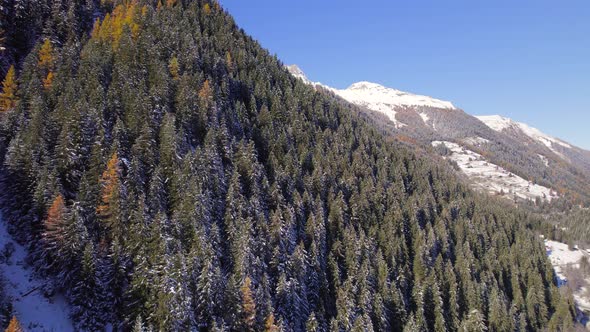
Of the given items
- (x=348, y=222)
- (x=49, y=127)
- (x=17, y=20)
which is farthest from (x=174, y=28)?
(x=348, y=222)

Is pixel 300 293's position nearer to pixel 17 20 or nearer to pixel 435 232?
pixel 435 232

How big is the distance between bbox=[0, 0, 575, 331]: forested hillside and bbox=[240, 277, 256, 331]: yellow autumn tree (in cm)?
15

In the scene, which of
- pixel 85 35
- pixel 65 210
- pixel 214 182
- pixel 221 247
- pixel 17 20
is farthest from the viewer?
pixel 85 35

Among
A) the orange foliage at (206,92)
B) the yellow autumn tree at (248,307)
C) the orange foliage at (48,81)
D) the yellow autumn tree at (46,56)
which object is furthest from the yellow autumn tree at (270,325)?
the yellow autumn tree at (46,56)

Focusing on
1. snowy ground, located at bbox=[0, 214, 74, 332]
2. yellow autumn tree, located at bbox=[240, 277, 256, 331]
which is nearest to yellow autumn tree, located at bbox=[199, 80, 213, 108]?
yellow autumn tree, located at bbox=[240, 277, 256, 331]

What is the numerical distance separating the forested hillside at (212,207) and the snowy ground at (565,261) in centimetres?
2071

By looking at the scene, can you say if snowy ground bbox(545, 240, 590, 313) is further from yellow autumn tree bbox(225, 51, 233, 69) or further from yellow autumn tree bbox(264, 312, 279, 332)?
yellow autumn tree bbox(225, 51, 233, 69)

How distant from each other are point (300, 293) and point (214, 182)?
2215 centimetres

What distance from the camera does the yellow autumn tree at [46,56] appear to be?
240 feet

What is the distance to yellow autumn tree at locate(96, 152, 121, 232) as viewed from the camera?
49.1m

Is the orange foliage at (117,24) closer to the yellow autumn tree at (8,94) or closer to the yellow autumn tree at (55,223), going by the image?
the yellow autumn tree at (8,94)

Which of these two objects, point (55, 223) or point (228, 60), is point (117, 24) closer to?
point (228, 60)

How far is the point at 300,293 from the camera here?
58031 mm

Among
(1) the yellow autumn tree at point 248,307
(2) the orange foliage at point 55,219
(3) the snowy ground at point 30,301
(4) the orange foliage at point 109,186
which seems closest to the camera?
(3) the snowy ground at point 30,301
